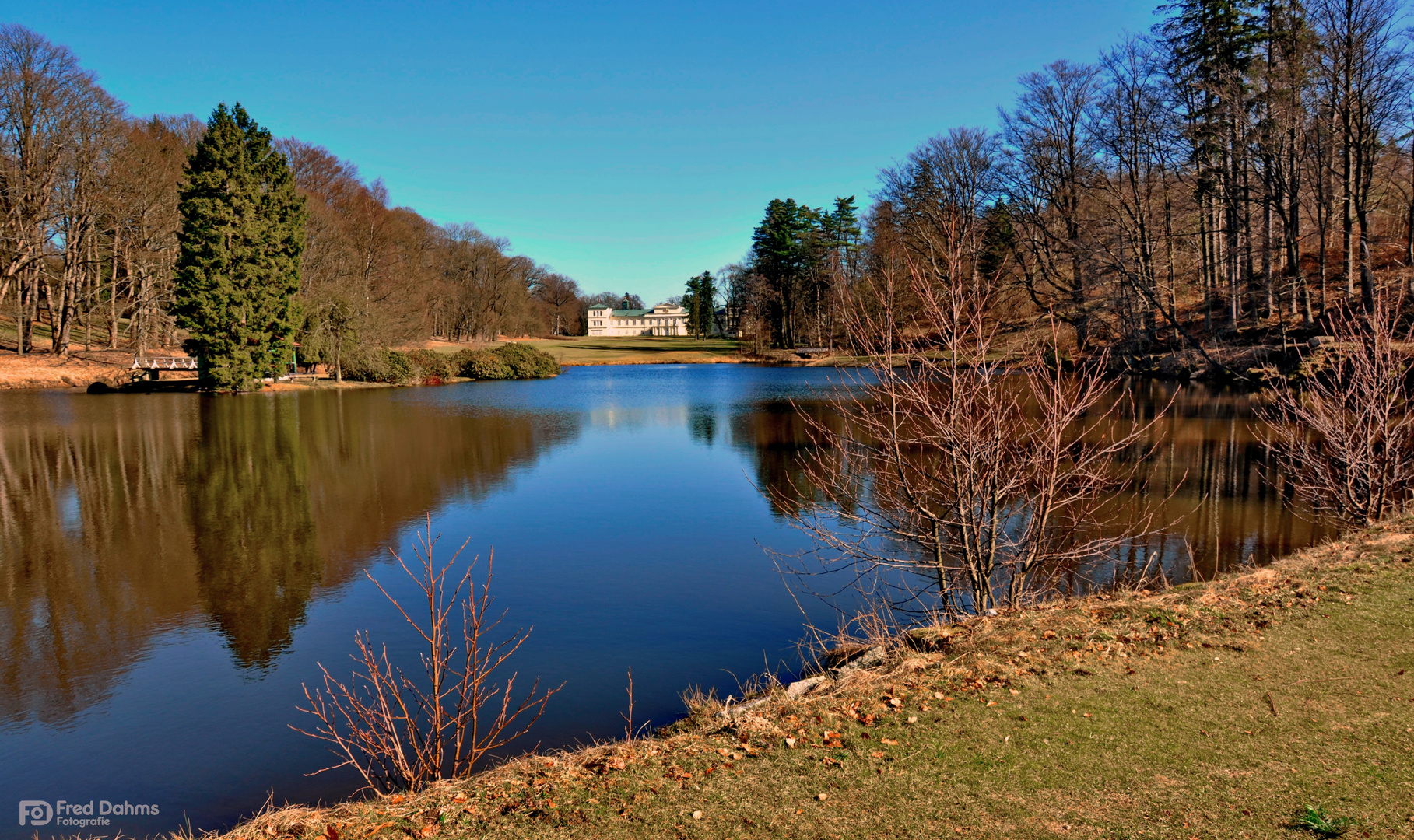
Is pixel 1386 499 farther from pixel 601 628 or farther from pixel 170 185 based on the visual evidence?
pixel 170 185

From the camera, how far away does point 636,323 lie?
131 metres

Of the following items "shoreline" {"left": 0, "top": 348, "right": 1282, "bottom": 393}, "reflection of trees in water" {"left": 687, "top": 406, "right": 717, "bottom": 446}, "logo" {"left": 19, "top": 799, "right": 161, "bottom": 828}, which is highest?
"shoreline" {"left": 0, "top": 348, "right": 1282, "bottom": 393}

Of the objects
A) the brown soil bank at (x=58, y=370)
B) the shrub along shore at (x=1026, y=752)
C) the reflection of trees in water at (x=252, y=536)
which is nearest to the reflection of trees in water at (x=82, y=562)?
the reflection of trees in water at (x=252, y=536)

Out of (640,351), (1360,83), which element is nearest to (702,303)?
(640,351)

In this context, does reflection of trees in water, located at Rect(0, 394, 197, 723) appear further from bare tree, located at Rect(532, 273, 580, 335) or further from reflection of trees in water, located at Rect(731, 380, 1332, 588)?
bare tree, located at Rect(532, 273, 580, 335)

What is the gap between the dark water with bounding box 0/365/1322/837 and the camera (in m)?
5.93

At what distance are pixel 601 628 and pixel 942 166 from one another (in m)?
39.9

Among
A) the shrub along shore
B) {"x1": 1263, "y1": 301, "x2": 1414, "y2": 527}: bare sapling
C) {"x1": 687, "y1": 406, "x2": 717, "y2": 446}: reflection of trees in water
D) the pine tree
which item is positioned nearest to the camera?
the shrub along shore

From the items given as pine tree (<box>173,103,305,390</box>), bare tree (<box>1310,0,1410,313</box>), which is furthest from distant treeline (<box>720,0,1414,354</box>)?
pine tree (<box>173,103,305,390</box>)

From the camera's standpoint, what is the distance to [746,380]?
4472cm

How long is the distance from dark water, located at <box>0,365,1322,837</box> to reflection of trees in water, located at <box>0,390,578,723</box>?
5 cm

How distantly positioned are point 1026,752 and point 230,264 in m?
37.0

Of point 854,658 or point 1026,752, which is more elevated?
point 1026,752

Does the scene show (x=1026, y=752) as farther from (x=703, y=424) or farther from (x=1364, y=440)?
→ (x=703, y=424)
